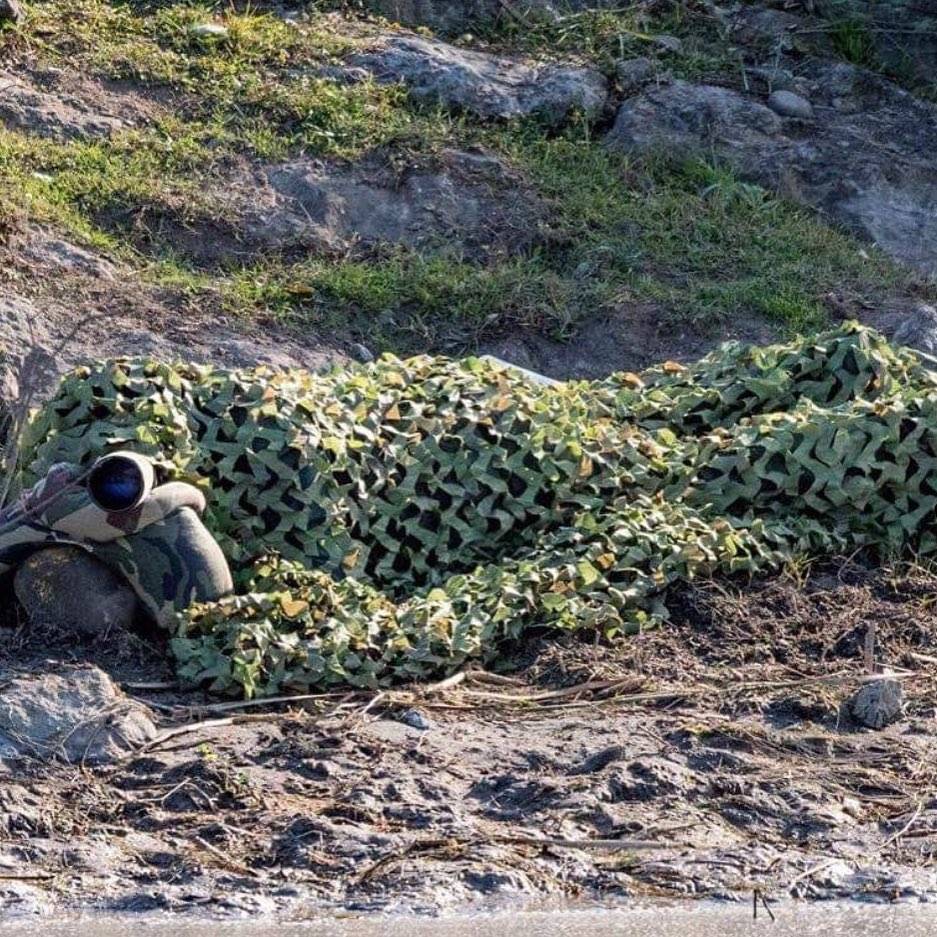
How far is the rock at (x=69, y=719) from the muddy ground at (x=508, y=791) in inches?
2.2

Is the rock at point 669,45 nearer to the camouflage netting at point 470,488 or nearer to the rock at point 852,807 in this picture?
the camouflage netting at point 470,488

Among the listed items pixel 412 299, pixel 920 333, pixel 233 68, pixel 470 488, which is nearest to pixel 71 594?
pixel 470 488

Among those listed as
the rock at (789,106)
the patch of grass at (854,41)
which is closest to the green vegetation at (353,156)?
the rock at (789,106)

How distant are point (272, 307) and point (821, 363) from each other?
7.52ft

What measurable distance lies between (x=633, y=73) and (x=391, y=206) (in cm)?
169

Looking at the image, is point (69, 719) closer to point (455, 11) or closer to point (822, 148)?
point (822, 148)

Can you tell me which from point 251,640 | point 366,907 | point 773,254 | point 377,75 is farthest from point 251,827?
point 377,75

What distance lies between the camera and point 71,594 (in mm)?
5145

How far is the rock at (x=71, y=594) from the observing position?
514 centimetres

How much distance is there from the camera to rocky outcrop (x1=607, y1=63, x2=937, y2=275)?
9117mm

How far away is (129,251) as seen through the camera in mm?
7957

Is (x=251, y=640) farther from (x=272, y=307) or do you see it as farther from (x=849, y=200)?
(x=849, y=200)

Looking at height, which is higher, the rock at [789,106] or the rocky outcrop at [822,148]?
the rock at [789,106]

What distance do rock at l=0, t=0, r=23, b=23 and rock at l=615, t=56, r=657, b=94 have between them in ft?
9.14
